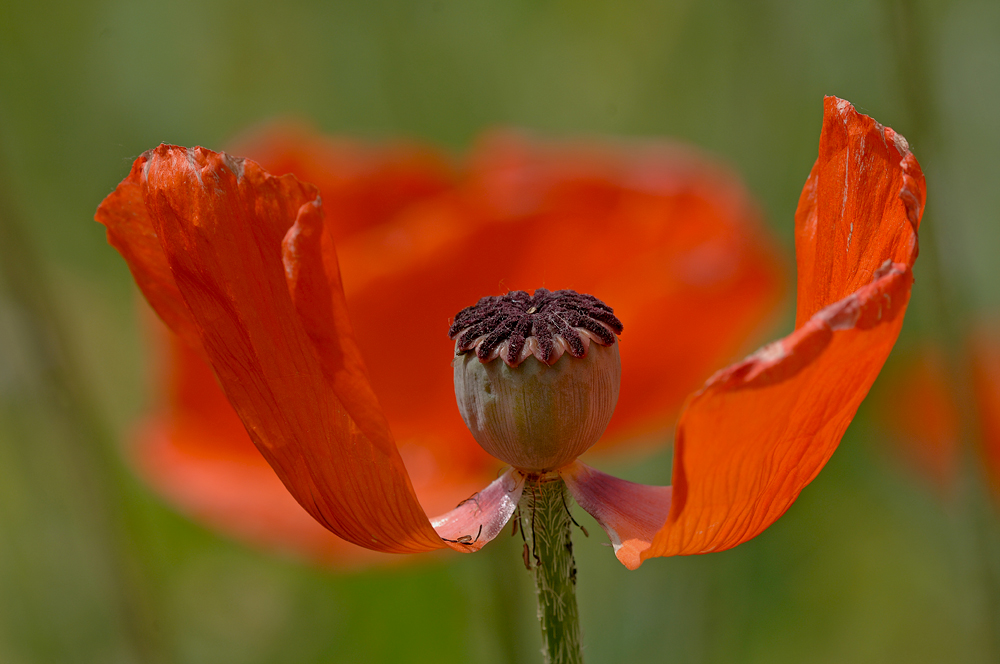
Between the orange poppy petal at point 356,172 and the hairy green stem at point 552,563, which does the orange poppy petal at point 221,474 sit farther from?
the hairy green stem at point 552,563

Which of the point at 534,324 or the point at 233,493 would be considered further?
the point at 233,493

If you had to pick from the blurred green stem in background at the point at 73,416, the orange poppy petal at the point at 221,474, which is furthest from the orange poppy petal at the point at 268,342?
the orange poppy petal at the point at 221,474

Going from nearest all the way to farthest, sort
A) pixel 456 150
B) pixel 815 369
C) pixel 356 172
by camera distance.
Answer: pixel 815 369 → pixel 356 172 → pixel 456 150

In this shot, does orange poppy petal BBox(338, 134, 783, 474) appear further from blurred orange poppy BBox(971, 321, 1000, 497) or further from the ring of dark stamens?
the ring of dark stamens

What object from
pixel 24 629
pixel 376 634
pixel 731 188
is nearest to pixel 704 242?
pixel 731 188

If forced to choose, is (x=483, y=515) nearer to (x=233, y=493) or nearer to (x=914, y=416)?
(x=233, y=493)

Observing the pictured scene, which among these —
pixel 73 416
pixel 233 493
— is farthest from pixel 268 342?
pixel 233 493

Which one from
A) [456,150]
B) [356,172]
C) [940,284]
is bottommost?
[940,284]
